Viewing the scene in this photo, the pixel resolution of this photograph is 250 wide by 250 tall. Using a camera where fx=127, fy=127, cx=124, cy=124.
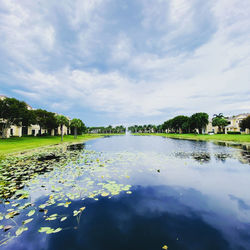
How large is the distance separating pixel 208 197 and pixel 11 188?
823 centimetres

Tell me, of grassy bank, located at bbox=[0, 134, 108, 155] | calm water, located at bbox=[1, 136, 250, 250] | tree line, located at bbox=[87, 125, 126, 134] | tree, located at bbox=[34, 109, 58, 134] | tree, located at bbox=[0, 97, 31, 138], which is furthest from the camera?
tree line, located at bbox=[87, 125, 126, 134]

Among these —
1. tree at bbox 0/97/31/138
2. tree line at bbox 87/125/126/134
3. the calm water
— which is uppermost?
tree at bbox 0/97/31/138

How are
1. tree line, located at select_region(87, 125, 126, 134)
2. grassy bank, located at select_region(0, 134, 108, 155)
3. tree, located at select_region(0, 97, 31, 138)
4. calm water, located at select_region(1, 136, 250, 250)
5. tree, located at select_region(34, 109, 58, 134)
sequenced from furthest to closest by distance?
1. tree line, located at select_region(87, 125, 126, 134)
2. tree, located at select_region(34, 109, 58, 134)
3. tree, located at select_region(0, 97, 31, 138)
4. grassy bank, located at select_region(0, 134, 108, 155)
5. calm water, located at select_region(1, 136, 250, 250)

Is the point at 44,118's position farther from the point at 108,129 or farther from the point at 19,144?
the point at 108,129

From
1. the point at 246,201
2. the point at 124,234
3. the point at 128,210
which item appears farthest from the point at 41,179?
the point at 246,201

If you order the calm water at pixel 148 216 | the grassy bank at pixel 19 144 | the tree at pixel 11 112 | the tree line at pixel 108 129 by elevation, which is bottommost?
the calm water at pixel 148 216

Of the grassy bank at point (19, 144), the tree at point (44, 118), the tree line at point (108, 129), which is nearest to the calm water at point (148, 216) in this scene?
the grassy bank at point (19, 144)

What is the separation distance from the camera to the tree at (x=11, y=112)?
30.5 m

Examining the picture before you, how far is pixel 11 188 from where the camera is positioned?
5.54 metres

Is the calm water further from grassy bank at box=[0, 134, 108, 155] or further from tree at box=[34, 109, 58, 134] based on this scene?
tree at box=[34, 109, 58, 134]

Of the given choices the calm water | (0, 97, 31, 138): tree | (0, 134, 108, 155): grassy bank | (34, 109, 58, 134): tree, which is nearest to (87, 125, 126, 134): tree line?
(34, 109, 58, 134): tree

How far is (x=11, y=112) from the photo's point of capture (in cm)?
3100

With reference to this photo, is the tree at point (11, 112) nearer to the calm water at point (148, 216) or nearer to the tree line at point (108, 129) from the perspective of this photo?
the calm water at point (148, 216)

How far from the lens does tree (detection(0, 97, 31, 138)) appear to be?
30.5 meters
